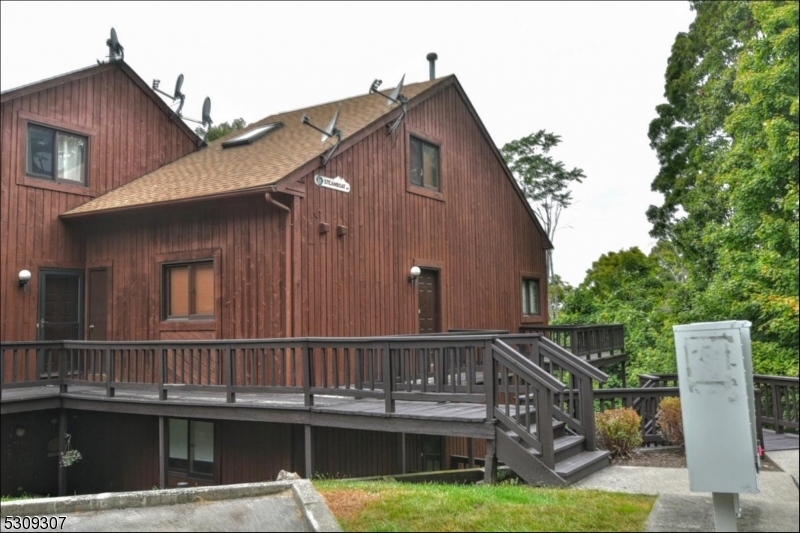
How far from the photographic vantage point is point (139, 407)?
9.40 meters

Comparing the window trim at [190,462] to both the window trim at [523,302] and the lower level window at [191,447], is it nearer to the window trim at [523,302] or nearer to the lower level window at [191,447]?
the lower level window at [191,447]

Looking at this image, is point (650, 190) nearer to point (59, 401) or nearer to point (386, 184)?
point (386, 184)

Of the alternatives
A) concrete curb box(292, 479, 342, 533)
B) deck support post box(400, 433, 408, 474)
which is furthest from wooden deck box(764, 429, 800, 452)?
deck support post box(400, 433, 408, 474)

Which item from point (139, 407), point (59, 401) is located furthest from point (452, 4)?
point (59, 401)

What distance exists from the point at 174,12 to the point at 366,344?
24.7 feet

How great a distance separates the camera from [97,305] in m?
12.0

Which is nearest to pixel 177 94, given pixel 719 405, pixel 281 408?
pixel 281 408

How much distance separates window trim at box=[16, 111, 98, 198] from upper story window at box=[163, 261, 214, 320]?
9.01 ft

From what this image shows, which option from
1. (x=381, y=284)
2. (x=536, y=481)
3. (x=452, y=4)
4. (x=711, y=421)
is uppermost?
(x=452, y=4)

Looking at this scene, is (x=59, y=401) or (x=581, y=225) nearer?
(x=59, y=401)

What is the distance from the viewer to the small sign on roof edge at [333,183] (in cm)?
1015

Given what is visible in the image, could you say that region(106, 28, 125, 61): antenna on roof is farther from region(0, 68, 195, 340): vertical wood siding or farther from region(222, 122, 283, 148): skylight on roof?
region(222, 122, 283, 148): skylight on roof

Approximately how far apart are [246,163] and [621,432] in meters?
7.46

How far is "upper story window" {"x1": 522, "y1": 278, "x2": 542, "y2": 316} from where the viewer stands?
1666cm
